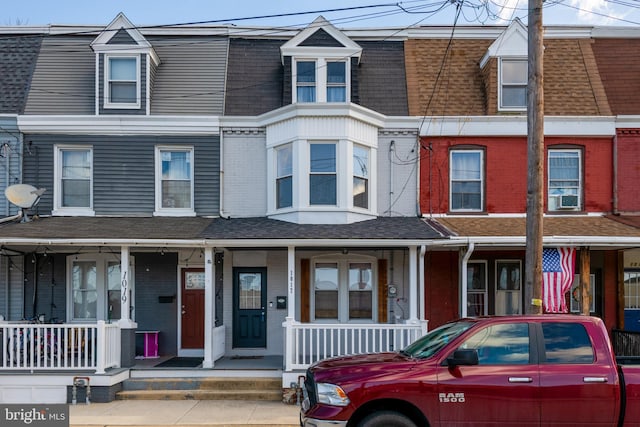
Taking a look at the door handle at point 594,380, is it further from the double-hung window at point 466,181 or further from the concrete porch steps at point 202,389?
the double-hung window at point 466,181

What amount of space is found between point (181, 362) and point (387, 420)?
7.49 m

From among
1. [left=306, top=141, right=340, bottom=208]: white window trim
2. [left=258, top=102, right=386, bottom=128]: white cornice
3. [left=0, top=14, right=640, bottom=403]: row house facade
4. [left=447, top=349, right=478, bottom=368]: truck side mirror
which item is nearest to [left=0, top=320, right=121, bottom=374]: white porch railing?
[left=0, top=14, right=640, bottom=403]: row house facade

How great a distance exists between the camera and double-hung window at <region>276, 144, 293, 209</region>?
44.6ft

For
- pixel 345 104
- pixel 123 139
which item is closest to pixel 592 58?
pixel 345 104

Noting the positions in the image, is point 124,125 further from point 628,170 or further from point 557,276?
point 628,170

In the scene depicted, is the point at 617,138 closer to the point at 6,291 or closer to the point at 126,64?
the point at 126,64

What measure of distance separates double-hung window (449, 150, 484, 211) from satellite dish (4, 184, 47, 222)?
9880 millimetres

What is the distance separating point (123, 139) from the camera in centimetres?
1403

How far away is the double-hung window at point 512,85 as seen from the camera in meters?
14.4

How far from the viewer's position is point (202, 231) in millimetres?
12586

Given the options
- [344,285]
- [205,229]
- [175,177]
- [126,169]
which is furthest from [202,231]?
[344,285]

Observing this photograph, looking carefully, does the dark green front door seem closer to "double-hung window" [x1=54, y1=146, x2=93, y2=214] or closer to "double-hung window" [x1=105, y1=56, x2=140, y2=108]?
"double-hung window" [x1=54, y1=146, x2=93, y2=214]

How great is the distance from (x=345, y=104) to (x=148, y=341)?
7.34 metres

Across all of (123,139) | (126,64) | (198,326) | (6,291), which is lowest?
(198,326)
